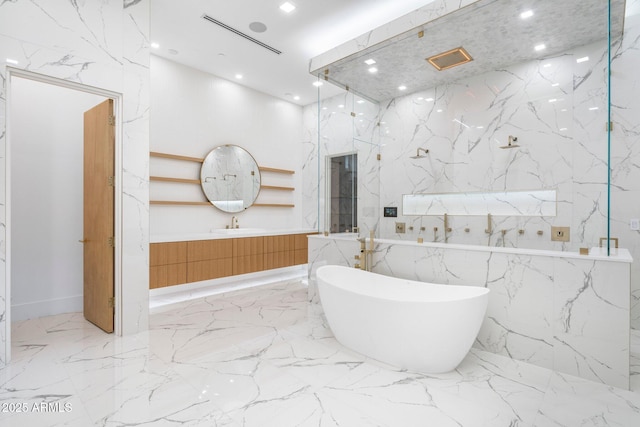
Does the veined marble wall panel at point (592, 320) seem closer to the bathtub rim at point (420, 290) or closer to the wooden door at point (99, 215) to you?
the bathtub rim at point (420, 290)

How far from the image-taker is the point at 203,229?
469cm

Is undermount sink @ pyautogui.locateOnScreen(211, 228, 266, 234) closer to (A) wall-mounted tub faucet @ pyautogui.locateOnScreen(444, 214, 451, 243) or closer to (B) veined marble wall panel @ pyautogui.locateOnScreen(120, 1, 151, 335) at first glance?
(B) veined marble wall panel @ pyautogui.locateOnScreen(120, 1, 151, 335)

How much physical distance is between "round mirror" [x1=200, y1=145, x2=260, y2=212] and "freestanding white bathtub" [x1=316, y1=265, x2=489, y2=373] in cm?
271

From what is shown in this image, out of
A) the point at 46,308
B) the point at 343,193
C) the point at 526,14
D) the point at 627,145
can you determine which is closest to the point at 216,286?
the point at 46,308

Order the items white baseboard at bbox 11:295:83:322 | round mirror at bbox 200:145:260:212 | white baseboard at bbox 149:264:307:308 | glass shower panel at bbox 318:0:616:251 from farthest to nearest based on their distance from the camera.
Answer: round mirror at bbox 200:145:260:212 < white baseboard at bbox 149:264:307:308 < white baseboard at bbox 11:295:83:322 < glass shower panel at bbox 318:0:616:251

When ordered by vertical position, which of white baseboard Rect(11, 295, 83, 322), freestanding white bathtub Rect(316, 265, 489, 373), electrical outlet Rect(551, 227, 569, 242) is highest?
electrical outlet Rect(551, 227, 569, 242)

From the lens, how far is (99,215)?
3068 mm

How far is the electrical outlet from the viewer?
2933 millimetres

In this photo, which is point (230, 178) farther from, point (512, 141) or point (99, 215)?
point (512, 141)

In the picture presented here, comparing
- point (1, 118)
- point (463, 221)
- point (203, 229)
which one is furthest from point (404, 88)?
point (1, 118)

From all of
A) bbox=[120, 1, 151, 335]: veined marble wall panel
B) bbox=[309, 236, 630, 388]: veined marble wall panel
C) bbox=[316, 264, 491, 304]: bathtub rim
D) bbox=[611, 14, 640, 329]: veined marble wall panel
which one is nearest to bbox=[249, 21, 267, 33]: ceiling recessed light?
bbox=[120, 1, 151, 335]: veined marble wall panel

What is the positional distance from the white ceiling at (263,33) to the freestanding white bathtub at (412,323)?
8.94 feet

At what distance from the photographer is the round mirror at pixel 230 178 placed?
4.72 m

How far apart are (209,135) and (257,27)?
1.82 meters
